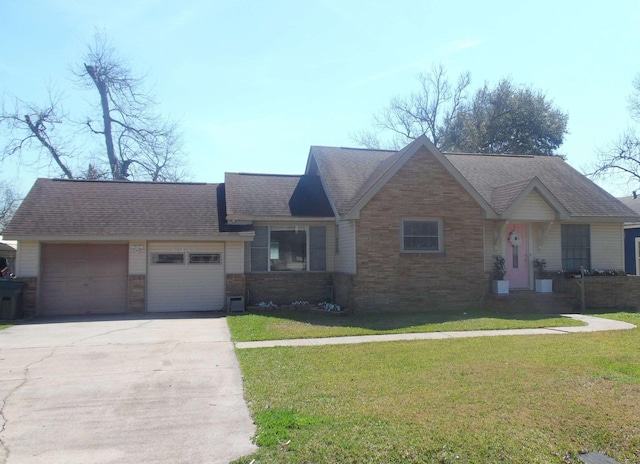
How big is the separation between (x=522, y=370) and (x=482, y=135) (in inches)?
1312

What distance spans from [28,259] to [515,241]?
615 inches

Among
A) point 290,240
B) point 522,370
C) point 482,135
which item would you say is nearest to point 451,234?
point 290,240

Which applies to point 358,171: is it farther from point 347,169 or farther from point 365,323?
point 365,323

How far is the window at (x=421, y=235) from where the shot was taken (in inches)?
628

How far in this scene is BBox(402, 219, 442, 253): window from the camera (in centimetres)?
1596

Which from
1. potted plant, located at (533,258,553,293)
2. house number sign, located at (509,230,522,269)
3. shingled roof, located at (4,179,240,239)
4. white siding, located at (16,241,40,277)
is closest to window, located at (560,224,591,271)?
potted plant, located at (533,258,553,293)

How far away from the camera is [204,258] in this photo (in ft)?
56.1

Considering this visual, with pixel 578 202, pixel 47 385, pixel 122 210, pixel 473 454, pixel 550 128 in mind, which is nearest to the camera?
pixel 473 454

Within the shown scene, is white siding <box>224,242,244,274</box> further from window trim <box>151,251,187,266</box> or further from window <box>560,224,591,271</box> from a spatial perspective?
window <box>560,224,591,271</box>

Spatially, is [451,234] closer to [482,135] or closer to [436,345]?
[436,345]

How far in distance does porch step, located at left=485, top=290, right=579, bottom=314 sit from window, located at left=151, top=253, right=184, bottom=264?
9935 millimetres

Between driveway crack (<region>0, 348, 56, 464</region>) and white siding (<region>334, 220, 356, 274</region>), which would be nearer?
driveway crack (<region>0, 348, 56, 464</region>)

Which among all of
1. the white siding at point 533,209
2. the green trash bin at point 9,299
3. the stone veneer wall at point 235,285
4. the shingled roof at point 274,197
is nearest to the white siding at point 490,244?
the white siding at point 533,209

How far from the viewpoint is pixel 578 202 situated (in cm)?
1880
